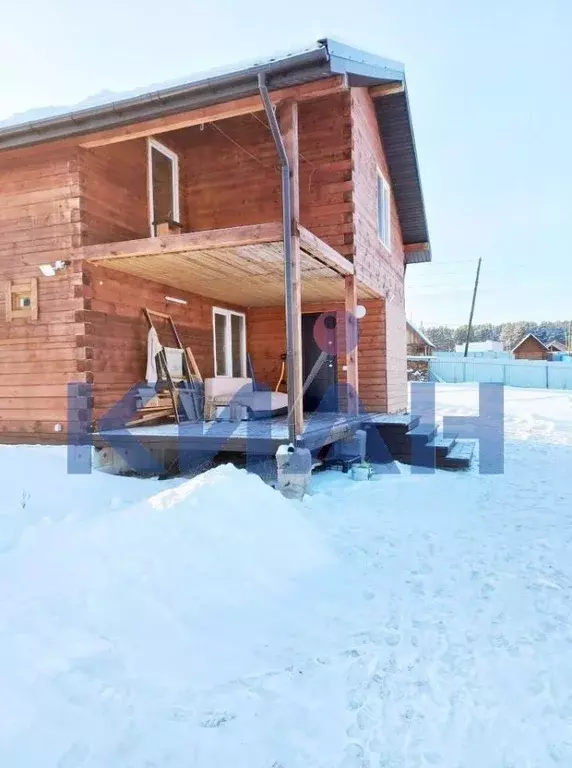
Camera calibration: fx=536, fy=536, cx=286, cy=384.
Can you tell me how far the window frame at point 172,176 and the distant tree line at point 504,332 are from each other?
178ft

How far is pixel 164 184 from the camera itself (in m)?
9.09

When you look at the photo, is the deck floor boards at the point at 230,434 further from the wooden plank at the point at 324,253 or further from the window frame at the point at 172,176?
the window frame at the point at 172,176

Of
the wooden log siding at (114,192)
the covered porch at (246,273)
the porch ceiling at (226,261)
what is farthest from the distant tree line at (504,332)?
the wooden log siding at (114,192)

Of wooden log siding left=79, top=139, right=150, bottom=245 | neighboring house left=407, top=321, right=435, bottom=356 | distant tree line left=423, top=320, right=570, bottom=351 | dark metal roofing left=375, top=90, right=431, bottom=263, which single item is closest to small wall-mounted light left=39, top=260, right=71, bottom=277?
wooden log siding left=79, top=139, right=150, bottom=245

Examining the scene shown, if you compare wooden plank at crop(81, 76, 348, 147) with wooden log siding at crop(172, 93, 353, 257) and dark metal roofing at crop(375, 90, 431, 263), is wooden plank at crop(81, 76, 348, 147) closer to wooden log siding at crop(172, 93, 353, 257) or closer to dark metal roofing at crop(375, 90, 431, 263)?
wooden log siding at crop(172, 93, 353, 257)

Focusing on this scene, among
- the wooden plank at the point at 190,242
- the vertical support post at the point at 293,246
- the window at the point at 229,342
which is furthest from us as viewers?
the window at the point at 229,342

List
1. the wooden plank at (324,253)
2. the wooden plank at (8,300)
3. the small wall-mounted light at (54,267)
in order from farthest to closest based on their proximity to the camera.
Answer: the wooden plank at (8,300)
the small wall-mounted light at (54,267)
the wooden plank at (324,253)

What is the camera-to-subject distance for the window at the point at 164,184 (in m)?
8.73

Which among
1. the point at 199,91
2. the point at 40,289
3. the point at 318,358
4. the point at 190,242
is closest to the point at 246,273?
the point at 190,242

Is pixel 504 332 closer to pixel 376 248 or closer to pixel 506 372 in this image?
pixel 506 372

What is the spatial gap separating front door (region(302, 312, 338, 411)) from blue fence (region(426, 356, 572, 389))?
21914 mm

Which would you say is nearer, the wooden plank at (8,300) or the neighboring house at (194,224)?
the neighboring house at (194,224)

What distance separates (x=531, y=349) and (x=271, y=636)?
50.7 metres

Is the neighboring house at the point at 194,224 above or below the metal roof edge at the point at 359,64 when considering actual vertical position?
below
